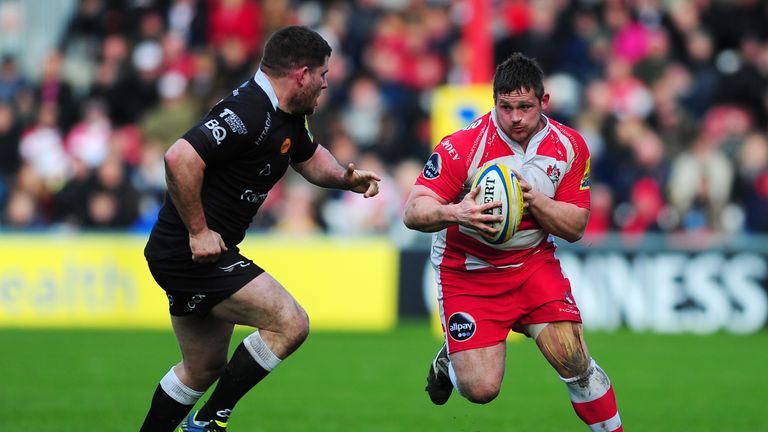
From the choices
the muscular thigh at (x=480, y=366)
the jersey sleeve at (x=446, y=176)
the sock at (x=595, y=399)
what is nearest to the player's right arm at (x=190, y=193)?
the jersey sleeve at (x=446, y=176)

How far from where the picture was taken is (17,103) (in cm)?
2078

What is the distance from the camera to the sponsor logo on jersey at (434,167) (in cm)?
786

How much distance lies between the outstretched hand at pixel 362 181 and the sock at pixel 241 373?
1.16 m

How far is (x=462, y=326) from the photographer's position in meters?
8.08

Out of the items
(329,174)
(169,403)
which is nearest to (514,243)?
(329,174)

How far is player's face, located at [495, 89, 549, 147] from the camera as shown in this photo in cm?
763

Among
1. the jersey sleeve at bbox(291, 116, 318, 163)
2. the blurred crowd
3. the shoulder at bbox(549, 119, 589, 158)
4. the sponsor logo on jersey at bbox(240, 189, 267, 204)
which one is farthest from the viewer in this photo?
the blurred crowd

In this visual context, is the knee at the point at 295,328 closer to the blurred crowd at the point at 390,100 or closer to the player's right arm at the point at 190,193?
the player's right arm at the point at 190,193

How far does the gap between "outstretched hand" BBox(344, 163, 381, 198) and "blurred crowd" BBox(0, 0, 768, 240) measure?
31.1 ft

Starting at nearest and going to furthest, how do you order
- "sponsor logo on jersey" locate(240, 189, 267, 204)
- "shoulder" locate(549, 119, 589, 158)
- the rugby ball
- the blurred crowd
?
the rugby ball
"sponsor logo on jersey" locate(240, 189, 267, 204)
"shoulder" locate(549, 119, 589, 158)
the blurred crowd

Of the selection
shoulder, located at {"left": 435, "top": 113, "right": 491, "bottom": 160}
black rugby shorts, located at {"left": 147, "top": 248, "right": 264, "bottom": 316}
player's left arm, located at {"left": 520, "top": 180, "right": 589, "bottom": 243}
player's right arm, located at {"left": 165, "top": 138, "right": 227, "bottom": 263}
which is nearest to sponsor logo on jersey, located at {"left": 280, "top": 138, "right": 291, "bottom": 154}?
player's right arm, located at {"left": 165, "top": 138, "right": 227, "bottom": 263}

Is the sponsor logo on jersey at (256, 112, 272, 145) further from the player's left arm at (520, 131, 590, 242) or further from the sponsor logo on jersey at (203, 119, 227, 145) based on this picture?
the player's left arm at (520, 131, 590, 242)

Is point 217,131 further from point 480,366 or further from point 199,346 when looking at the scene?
point 480,366

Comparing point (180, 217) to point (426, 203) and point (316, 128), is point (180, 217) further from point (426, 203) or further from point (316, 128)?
point (316, 128)
